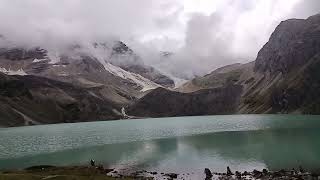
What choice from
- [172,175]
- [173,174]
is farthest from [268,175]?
[173,174]

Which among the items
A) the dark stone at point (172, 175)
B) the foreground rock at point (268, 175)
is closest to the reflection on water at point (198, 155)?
the dark stone at point (172, 175)

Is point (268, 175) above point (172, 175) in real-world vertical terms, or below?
below

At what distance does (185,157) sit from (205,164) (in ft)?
48.4

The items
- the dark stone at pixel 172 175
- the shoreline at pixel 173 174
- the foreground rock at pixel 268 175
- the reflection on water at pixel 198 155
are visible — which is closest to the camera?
the foreground rock at pixel 268 175

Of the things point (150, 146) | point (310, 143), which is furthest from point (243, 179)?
point (150, 146)

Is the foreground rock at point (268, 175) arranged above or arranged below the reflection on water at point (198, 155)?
below

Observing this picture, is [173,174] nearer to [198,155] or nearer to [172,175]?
[172,175]

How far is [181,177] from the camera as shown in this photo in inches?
3199

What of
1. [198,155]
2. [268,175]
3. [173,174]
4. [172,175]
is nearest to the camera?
[268,175]

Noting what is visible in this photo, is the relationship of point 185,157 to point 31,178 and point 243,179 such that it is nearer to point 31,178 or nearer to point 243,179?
point 243,179

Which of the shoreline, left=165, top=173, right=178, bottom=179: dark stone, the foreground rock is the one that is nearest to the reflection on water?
left=165, top=173, right=178, bottom=179: dark stone

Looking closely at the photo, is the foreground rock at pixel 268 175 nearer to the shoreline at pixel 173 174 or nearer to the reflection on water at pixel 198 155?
the shoreline at pixel 173 174

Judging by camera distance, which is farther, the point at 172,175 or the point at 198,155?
the point at 198,155

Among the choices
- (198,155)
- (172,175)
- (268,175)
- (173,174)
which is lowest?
(268,175)
